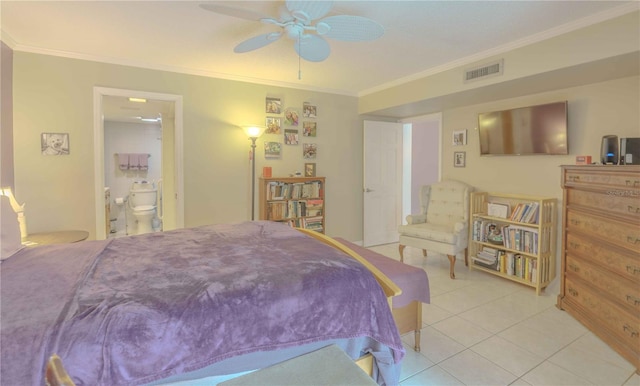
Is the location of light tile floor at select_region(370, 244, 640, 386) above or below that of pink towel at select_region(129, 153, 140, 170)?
below

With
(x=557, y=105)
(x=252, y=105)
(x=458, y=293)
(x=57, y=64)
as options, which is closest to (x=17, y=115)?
(x=57, y=64)

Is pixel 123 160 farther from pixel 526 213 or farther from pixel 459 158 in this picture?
pixel 526 213

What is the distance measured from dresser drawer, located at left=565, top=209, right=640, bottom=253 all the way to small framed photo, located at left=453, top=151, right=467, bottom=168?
1.66 meters

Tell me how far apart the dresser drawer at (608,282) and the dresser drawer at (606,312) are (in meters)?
0.06

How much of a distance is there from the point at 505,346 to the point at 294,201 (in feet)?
9.16

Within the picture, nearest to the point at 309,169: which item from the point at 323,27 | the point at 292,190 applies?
the point at 292,190

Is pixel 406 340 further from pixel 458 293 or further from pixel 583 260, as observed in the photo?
pixel 583 260

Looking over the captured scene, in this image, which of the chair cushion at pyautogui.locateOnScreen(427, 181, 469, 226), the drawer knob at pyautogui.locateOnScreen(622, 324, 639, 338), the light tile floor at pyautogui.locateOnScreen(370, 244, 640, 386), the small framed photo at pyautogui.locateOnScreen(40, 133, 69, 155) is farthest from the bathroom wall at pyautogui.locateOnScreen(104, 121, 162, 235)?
the drawer knob at pyautogui.locateOnScreen(622, 324, 639, 338)

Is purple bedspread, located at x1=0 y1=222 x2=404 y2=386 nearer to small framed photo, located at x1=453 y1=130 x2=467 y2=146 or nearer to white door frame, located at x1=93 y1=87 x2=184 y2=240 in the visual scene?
white door frame, located at x1=93 y1=87 x2=184 y2=240

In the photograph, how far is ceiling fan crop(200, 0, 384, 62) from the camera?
1.89 m

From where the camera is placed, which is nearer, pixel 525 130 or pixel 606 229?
pixel 606 229

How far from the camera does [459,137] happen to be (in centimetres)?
441

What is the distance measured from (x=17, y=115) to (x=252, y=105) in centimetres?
231

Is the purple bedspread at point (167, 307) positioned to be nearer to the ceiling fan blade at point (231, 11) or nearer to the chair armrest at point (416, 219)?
the ceiling fan blade at point (231, 11)
